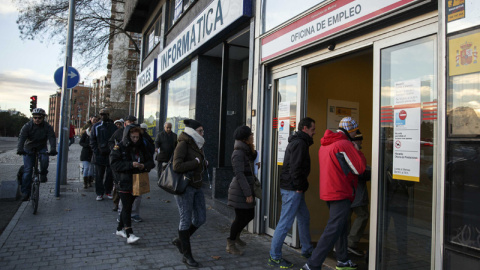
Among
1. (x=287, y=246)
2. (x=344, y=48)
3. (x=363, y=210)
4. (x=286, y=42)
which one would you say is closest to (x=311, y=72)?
(x=286, y=42)

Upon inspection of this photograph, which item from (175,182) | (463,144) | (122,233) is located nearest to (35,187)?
(122,233)

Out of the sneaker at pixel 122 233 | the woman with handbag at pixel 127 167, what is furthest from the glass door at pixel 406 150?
the sneaker at pixel 122 233

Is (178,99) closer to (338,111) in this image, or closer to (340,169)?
(338,111)

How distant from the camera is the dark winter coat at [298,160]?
408 centimetres

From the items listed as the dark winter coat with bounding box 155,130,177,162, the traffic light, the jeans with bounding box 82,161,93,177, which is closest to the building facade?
the dark winter coat with bounding box 155,130,177,162

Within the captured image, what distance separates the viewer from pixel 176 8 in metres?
11.5

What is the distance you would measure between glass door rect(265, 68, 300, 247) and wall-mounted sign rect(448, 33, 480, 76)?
260 centimetres

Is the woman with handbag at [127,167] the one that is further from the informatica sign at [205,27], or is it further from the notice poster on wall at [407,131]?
the notice poster on wall at [407,131]

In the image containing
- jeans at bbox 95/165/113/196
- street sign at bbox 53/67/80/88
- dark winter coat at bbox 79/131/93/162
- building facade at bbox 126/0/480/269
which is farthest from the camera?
dark winter coat at bbox 79/131/93/162

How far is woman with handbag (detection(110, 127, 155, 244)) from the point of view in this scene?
475 centimetres

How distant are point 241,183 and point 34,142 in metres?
4.58

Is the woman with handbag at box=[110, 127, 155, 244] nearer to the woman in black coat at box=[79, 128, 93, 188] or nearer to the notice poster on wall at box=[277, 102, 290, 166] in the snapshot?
the notice poster on wall at box=[277, 102, 290, 166]

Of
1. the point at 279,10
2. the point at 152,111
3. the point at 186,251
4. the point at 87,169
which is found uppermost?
the point at 279,10

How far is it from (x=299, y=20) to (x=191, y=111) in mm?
5183
